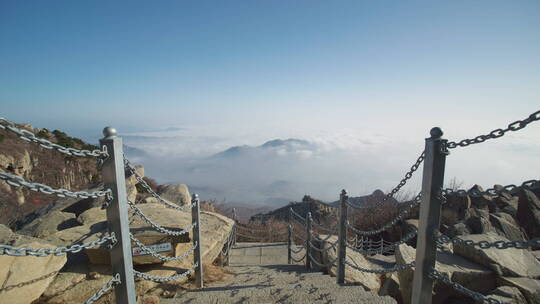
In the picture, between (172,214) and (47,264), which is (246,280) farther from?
(47,264)

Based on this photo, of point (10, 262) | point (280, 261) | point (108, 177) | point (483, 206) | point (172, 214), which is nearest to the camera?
point (108, 177)

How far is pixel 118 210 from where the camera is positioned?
2256mm

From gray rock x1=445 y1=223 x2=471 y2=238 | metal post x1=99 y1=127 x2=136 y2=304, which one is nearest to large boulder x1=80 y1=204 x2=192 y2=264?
metal post x1=99 y1=127 x2=136 y2=304

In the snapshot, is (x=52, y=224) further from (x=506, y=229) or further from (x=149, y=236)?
(x=506, y=229)

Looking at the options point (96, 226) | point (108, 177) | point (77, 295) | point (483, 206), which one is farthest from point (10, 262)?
point (483, 206)

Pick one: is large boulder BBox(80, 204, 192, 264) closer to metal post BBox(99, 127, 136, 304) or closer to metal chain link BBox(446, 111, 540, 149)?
metal post BBox(99, 127, 136, 304)

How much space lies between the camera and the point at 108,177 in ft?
7.31

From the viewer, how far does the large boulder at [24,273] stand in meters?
3.09

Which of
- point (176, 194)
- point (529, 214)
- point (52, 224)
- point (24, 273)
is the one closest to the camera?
point (24, 273)

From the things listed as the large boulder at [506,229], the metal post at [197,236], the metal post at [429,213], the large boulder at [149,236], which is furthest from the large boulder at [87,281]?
the large boulder at [506,229]

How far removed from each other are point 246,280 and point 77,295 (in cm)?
246

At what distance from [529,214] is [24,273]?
12.9 meters

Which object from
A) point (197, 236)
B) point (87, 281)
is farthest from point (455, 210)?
point (87, 281)

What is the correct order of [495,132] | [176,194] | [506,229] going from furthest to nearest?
[176,194]
[506,229]
[495,132]
